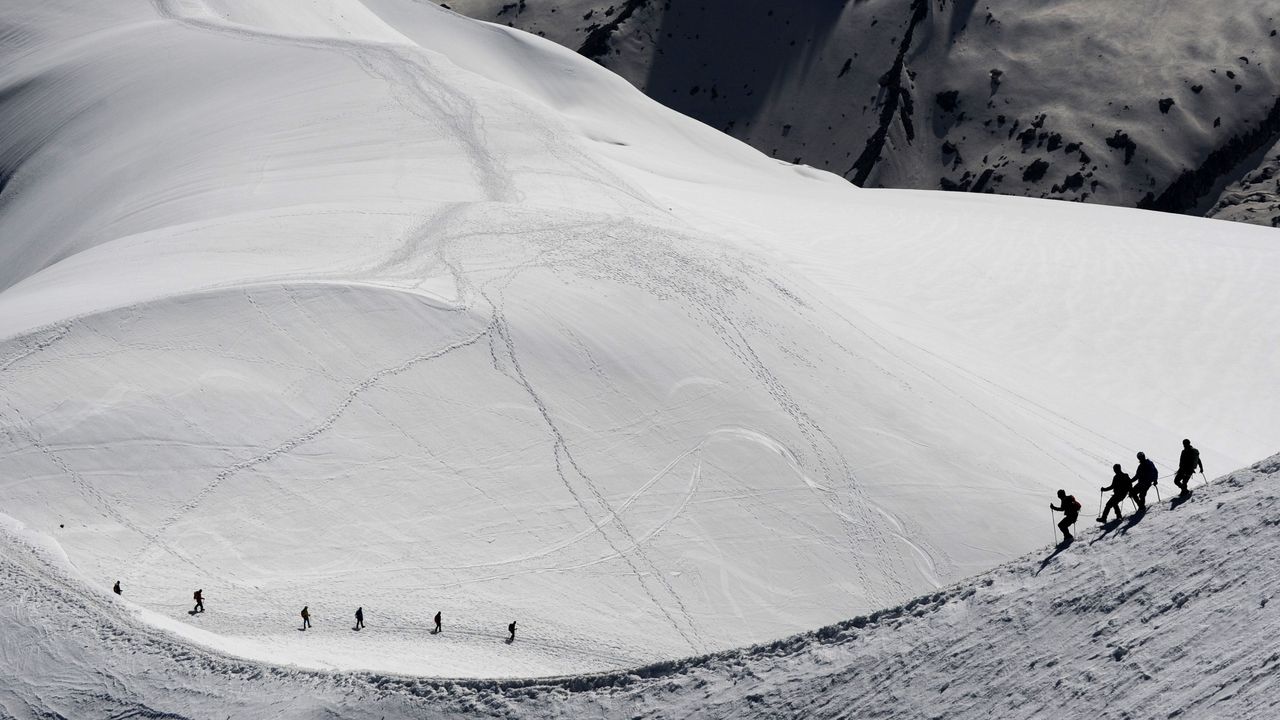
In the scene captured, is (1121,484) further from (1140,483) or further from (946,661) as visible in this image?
(946,661)

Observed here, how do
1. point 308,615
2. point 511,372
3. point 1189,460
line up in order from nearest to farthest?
point 1189,460, point 308,615, point 511,372

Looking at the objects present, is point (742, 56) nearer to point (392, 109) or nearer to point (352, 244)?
point (392, 109)

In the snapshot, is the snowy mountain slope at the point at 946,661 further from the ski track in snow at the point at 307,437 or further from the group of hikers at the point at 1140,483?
the ski track in snow at the point at 307,437

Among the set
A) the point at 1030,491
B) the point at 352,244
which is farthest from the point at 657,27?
the point at 1030,491

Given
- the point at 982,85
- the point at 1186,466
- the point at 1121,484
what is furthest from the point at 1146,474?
the point at 982,85

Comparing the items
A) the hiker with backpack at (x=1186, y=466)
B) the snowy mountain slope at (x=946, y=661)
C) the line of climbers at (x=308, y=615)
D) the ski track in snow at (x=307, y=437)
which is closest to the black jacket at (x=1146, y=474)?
the hiker with backpack at (x=1186, y=466)

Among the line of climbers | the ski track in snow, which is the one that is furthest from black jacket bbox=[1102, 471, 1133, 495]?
the ski track in snow

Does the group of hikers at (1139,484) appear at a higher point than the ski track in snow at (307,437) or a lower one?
higher
